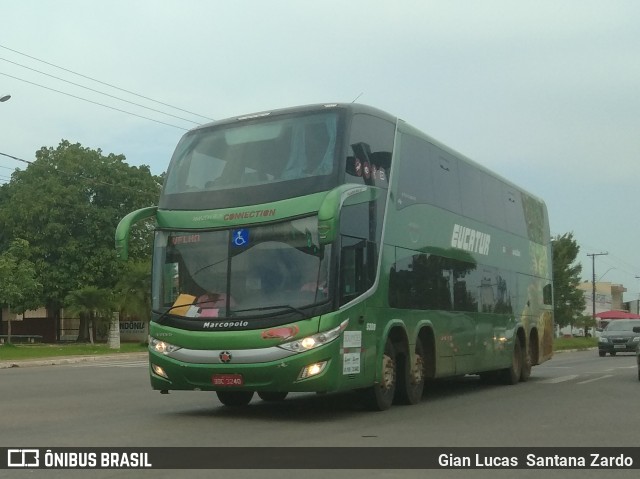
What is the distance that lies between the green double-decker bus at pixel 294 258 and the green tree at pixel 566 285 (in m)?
54.6

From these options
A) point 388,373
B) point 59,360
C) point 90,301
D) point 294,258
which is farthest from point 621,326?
point 294,258

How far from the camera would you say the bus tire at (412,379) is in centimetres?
1448

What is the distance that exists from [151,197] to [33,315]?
16667mm

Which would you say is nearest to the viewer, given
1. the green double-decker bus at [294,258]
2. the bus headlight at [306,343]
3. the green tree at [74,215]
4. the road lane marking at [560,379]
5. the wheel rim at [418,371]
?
the bus headlight at [306,343]

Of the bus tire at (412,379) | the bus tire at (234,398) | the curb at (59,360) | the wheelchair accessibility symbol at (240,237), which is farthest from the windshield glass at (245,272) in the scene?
the curb at (59,360)

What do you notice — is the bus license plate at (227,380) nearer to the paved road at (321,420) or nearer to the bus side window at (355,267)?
the paved road at (321,420)

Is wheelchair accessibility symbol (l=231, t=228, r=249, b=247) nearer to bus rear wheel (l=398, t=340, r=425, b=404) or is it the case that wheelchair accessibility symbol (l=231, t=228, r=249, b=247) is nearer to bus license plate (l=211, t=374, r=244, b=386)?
bus license plate (l=211, t=374, r=244, b=386)

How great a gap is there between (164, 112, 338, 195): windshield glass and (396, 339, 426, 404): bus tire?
381 centimetres

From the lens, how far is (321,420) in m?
12.6

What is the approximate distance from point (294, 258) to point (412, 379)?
3.67 metres

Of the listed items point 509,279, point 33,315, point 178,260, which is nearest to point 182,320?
point 178,260

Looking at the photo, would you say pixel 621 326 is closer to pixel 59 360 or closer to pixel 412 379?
pixel 59 360

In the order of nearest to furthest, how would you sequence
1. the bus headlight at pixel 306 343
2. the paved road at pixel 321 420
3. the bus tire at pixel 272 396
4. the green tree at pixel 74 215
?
the paved road at pixel 321 420
the bus headlight at pixel 306 343
the bus tire at pixel 272 396
the green tree at pixel 74 215

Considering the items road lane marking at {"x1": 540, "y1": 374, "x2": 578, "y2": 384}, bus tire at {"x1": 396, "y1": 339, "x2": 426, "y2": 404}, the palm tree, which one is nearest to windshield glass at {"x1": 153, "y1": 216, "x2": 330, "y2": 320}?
bus tire at {"x1": 396, "y1": 339, "x2": 426, "y2": 404}
